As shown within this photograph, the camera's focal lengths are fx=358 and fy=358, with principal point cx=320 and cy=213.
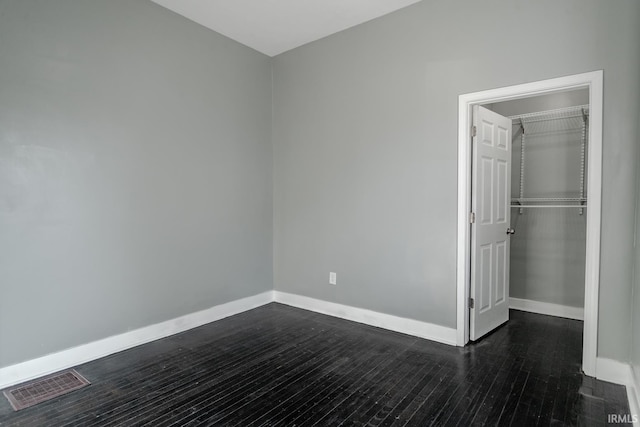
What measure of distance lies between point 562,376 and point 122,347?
131 inches

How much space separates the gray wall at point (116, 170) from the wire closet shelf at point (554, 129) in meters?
3.02

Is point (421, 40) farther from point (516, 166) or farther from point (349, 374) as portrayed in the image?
point (349, 374)

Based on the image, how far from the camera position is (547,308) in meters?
3.82

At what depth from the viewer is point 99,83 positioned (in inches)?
110

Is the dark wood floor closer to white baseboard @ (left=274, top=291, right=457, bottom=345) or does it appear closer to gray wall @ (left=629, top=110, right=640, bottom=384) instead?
white baseboard @ (left=274, top=291, right=457, bottom=345)

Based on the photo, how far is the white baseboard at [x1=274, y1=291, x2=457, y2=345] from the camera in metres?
3.11

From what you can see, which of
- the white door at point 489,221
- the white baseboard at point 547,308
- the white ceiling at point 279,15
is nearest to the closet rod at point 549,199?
the white door at point 489,221

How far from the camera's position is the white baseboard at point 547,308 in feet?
12.0

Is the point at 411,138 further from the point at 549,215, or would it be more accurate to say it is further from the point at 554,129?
the point at 549,215

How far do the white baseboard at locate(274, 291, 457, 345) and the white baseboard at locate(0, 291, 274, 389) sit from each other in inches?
21.5

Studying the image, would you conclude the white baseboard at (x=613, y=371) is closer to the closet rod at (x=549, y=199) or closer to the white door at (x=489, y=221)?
the white door at (x=489, y=221)

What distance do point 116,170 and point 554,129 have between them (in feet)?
A: 14.0

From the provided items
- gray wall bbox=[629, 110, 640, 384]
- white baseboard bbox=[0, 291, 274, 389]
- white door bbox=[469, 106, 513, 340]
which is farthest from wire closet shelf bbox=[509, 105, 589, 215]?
white baseboard bbox=[0, 291, 274, 389]

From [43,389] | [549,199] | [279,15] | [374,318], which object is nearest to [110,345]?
[43,389]
